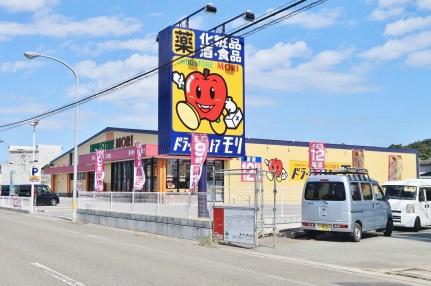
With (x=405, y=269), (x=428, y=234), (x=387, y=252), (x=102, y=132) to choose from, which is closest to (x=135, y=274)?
(x=405, y=269)

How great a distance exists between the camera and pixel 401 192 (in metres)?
21.6

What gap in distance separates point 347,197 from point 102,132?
41.9m

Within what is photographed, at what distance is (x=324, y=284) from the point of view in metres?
9.79

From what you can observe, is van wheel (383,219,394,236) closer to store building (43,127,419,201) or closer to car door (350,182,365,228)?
car door (350,182,365,228)

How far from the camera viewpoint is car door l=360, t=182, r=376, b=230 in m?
17.9

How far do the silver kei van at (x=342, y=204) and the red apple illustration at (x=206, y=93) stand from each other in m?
8.69

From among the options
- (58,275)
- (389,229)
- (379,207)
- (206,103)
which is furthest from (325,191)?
A: (58,275)

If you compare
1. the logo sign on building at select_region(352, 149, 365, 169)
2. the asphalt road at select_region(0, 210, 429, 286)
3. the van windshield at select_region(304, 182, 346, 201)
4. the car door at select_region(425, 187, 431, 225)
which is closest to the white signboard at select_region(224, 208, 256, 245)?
the asphalt road at select_region(0, 210, 429, 286)

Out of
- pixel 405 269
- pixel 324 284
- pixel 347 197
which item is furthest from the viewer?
pixel 347 197

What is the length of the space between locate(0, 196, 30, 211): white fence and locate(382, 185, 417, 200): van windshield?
26188 millimetres

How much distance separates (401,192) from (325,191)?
551 centimetres

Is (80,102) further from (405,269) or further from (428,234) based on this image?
(405,269)

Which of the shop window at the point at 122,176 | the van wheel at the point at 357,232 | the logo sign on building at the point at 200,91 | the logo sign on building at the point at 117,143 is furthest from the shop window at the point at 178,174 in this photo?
the van wheel at the point at 357,232

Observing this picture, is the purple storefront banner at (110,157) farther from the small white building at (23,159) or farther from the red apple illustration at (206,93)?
the small white building at (23,159)
